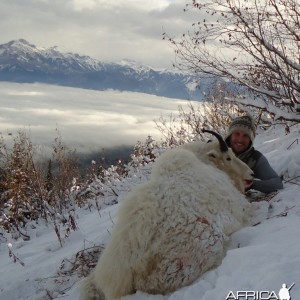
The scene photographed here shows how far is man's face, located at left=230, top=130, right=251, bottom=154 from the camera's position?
5.65 metres

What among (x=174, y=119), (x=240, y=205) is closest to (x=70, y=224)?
(x=240, y=205)

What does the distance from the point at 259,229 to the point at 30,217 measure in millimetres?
7673

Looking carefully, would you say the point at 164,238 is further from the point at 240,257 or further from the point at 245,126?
the point at 245,126

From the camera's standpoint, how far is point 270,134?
9.71 meters

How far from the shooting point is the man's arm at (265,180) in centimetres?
518

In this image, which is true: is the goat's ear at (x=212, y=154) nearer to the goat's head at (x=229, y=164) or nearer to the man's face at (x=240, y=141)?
the goat's head at (x=229, y=164)

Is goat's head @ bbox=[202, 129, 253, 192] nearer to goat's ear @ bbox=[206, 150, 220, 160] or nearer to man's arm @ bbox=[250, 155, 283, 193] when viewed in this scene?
goat's ear @ bbox=[206, 150, 220, 160]

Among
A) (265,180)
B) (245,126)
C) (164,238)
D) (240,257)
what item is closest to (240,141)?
(245,126)

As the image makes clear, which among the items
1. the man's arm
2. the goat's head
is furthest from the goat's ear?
the man's arm

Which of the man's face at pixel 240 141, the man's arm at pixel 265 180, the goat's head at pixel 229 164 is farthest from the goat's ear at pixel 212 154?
the man's face at pixel 240 141

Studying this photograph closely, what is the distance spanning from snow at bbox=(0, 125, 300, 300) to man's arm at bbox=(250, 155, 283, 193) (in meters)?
0.10

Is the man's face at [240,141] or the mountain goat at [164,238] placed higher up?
the man's face at [240,141]

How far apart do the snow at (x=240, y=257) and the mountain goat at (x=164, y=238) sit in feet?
0.36

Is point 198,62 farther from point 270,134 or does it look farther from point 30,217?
point 30,217
